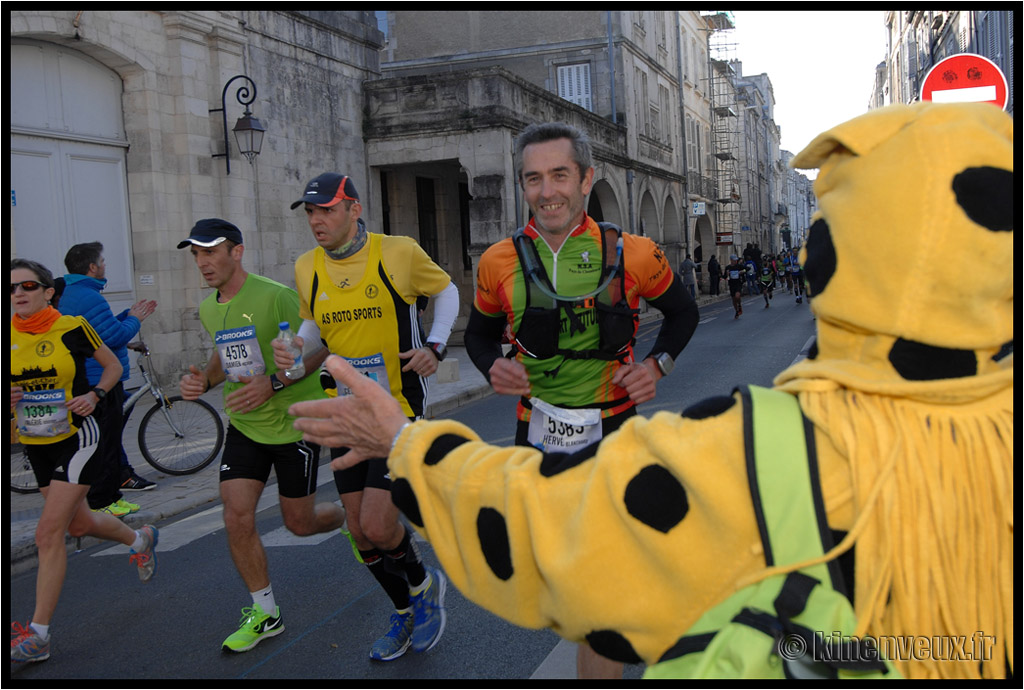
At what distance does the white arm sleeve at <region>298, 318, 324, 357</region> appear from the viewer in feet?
13.8

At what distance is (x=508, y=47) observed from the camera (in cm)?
2909

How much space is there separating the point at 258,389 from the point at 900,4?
2.95 metres

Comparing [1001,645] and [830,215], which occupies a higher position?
[830,215]

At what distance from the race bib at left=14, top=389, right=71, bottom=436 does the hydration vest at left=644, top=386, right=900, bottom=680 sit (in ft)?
13.4

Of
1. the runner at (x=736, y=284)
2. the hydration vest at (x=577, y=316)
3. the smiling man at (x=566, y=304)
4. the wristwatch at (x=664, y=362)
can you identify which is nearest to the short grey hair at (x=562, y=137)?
the smiling man at (x=566, y=304)

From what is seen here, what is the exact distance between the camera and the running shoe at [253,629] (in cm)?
400

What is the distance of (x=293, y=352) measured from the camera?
3945 mm

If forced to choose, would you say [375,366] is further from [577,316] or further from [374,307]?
[577,316]

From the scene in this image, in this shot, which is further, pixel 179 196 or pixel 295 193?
pixel 295 193

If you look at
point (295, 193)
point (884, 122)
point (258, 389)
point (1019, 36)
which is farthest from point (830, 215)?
point (295, 193)

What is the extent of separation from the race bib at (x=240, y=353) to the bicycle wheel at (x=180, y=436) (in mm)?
4154

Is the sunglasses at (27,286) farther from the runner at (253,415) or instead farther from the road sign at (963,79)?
the road sign at (963,79)

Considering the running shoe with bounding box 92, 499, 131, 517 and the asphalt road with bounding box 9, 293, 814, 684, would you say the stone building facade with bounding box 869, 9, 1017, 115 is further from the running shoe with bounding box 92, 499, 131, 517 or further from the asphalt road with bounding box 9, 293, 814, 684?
the running shoe with bounding box 92, 499, 131, 517

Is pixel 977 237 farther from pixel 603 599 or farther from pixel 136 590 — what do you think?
pixel 136 590
